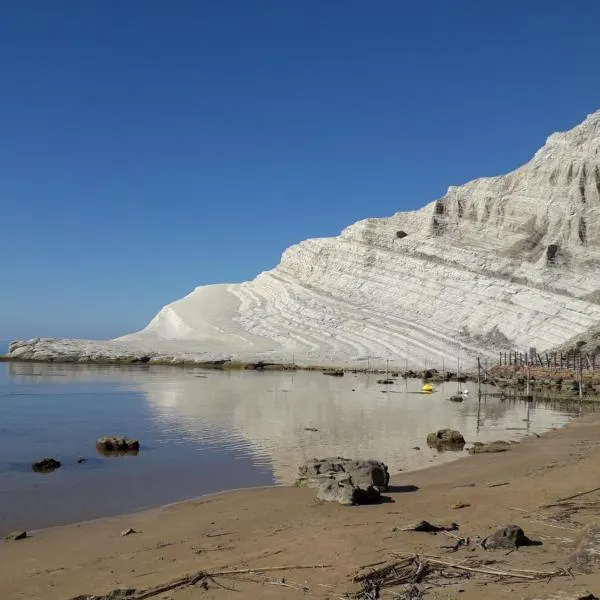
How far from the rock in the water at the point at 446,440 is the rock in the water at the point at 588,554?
11.1 m

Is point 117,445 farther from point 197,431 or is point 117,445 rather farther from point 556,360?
point 556,360

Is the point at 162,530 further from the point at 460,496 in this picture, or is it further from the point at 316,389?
the point at 316,389

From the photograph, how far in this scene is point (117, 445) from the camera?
55.0ft

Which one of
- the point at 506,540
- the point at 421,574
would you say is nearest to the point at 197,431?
the point at 506,540

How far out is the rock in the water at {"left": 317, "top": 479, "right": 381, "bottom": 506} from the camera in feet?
33.6

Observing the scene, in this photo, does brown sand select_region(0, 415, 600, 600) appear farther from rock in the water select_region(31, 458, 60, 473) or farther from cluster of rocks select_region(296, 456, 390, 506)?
rock in the water select_region(31, 458, 60, 473)

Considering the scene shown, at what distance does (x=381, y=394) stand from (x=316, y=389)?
392 cm

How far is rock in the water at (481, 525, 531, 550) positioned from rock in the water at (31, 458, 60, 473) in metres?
10.3

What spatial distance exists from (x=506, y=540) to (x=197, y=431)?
14379mm

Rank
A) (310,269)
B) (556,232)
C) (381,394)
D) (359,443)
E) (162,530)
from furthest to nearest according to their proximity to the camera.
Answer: (310,269), (556,232), (381,394), (359,443), (162,530)

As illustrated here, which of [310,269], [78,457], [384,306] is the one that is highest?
[310,269]

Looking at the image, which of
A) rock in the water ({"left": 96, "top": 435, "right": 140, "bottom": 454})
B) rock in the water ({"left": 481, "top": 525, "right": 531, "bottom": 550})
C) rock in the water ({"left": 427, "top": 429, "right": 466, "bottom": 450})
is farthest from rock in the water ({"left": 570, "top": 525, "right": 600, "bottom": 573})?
rock in the water ({"left": 96, "top": 435, "right": 140, "bottom": 454})

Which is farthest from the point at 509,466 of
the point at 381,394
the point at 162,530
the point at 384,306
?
the point at 384,306

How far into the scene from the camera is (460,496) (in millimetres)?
10289
